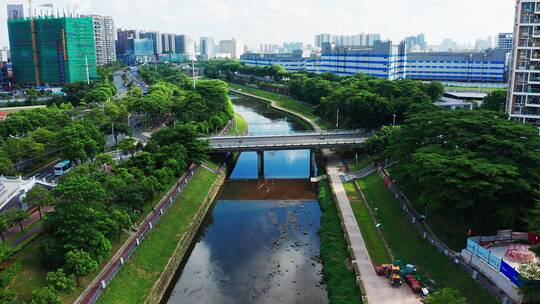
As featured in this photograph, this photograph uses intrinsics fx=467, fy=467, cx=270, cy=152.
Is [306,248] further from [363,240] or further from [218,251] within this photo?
[218,251]

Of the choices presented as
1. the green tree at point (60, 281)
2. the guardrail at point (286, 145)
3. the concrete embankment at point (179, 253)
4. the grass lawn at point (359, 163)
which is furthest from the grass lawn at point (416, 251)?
the green tree at point (60, 281)

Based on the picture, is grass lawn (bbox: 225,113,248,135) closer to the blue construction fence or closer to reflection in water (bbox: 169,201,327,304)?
reflection in water (bbox: 169,201,327,304)

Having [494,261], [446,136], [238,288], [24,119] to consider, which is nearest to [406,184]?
[446,136]

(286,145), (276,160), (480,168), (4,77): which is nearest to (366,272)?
(480,168)

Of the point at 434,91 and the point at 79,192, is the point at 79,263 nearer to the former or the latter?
the point at 79,192

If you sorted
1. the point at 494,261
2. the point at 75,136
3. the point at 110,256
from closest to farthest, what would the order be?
1. the point at 494,261
2. the point at 110,256
3. the point at 75,136
